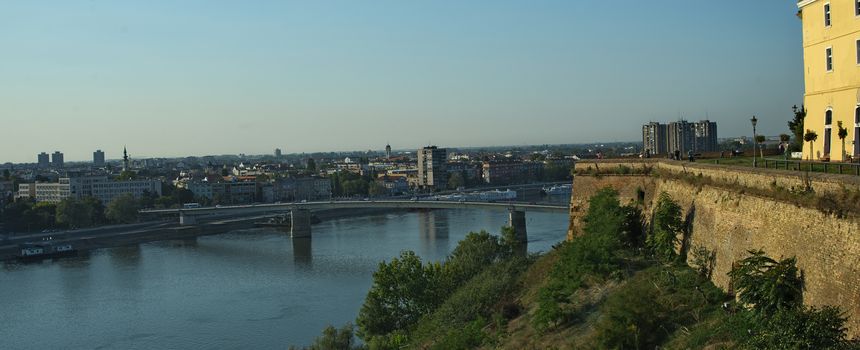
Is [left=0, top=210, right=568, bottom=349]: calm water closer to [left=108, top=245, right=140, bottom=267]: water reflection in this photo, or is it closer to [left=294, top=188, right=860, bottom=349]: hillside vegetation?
[left=108, top=245, right=140, bottom=267]: water reflection

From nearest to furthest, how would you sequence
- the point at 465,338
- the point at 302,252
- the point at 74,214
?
the point at 465,338
the point at 302,252
the point at 74,214

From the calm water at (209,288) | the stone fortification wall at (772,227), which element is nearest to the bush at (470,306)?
the stone fortification wall at (772,227)

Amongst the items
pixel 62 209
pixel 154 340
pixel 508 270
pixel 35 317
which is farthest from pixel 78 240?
pixel 508 270

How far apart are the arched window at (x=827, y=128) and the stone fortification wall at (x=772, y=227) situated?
1522mm

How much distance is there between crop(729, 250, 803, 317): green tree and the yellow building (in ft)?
11.0

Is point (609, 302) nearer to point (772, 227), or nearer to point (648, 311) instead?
point (648, 311)

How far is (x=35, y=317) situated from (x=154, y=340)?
4613mm

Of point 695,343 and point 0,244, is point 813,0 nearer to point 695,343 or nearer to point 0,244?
point 695,343

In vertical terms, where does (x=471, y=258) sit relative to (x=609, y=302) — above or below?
below

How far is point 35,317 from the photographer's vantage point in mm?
20875

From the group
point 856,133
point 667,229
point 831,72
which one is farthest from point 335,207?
point 856,133

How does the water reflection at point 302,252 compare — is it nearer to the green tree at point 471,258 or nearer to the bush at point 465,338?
the green tree at point 471,258

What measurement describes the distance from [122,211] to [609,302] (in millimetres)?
44772

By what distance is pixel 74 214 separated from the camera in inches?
1809
